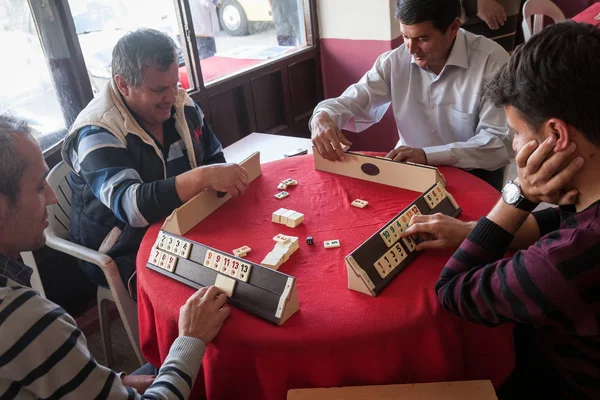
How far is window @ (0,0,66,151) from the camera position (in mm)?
2156

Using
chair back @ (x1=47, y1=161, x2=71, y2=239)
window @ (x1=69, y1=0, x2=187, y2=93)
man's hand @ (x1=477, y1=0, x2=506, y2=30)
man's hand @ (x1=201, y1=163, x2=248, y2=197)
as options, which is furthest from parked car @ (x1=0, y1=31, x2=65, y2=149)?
man's hand @ (x1=477, y1=0, x2=506, y2=30)

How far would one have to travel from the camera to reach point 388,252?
4.24 ft

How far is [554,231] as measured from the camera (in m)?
1.04

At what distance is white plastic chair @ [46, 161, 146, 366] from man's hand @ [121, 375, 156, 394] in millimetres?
425

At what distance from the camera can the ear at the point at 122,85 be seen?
1.79 m

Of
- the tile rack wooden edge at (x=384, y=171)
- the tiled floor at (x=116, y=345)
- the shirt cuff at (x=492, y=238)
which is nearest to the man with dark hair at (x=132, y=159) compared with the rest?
the tile rack wooden edge at (x=384, y=171)

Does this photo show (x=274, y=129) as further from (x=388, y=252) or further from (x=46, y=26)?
(x=388, y=252)

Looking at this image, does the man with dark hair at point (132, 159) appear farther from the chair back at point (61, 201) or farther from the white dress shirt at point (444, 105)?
the white dress shirt at point (444, 105)

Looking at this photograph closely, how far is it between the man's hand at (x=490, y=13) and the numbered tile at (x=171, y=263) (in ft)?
8.55

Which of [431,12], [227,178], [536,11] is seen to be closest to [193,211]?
[227,178]

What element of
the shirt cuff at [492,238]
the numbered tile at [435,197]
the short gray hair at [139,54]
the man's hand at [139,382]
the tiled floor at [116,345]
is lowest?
the tiled floor at [116,345]

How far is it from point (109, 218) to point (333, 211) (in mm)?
858

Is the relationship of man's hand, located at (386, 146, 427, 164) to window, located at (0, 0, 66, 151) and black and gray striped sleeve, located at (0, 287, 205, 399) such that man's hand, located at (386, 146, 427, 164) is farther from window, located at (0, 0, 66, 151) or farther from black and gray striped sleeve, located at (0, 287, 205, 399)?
window, located at (0, 0, 66, 151)

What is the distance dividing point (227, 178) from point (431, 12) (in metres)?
1.01
